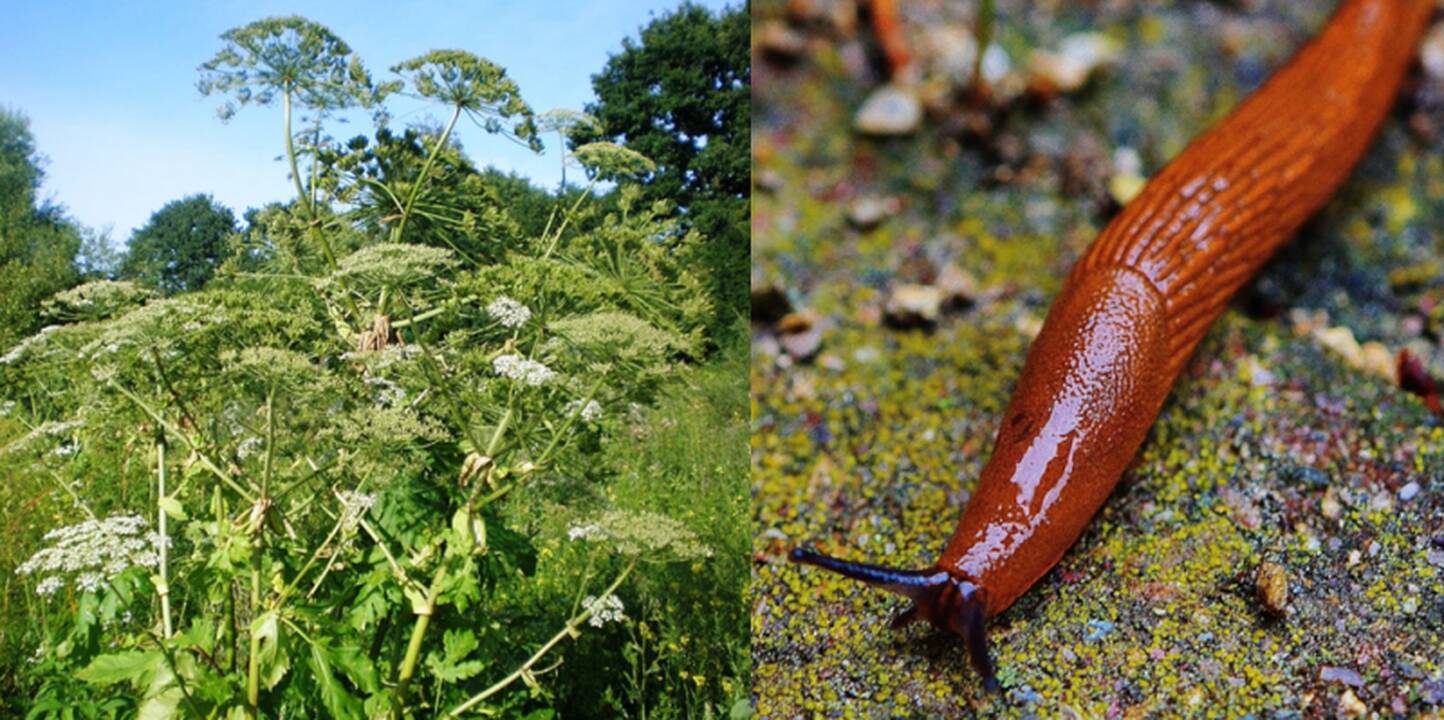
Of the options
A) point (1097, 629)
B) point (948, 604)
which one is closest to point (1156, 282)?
point (1097, 629)

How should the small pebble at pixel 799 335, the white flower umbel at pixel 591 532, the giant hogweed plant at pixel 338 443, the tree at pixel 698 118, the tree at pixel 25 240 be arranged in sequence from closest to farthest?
the giant hogweed plant at pixel 338 443, the white flower umbel at pixel 591 532, the small pebble at pixel 799 335, the tree at pixel 25 240, the tree at pixel 698 118

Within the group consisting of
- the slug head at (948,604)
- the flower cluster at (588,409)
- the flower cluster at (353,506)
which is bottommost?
the slug head at (948,604)

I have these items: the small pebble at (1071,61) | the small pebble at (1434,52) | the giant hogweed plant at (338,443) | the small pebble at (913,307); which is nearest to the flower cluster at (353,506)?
the giant hogweed plant at (338,443)

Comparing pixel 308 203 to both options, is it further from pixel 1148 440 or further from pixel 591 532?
pixel 1148 440

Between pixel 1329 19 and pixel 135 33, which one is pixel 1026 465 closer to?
pixel 1329 19

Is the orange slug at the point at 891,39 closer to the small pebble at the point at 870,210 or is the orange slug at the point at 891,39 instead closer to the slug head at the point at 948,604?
the small pebble at the point at 870,210

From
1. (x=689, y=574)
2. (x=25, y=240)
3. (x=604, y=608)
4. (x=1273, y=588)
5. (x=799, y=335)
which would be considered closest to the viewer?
(x=1273, y=588)
